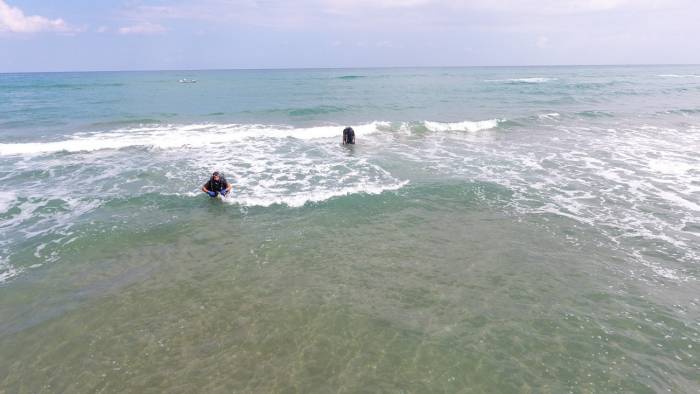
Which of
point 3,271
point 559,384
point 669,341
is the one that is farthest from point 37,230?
point 669,341

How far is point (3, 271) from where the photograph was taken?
10.6m

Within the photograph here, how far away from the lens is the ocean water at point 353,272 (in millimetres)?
7078

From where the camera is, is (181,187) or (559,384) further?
(181,187)

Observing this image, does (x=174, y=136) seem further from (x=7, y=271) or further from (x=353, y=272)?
(x=353, y=272)

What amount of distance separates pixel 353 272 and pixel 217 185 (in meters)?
7.98

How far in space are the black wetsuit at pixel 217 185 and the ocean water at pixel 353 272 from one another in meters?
0.79

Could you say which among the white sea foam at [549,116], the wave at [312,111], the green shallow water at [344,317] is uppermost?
the wave at [312,111]

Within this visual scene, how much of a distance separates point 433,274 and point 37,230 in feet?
44.0

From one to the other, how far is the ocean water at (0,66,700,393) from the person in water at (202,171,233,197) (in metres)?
0.70

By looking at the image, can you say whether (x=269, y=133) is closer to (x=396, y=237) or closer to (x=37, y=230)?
(x=37, y=230)

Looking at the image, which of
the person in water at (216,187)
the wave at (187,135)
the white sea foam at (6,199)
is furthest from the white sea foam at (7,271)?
the wave at (187,135)

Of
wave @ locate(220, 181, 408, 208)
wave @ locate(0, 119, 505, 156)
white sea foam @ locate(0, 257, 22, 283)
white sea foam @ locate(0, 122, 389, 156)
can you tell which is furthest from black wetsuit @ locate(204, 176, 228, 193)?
white sea foam @ locate(0, 122, 389, 156)

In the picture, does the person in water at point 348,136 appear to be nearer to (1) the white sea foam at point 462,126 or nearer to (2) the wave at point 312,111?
(1) the white sea foam at point 462,126

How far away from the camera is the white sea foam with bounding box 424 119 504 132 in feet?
103
